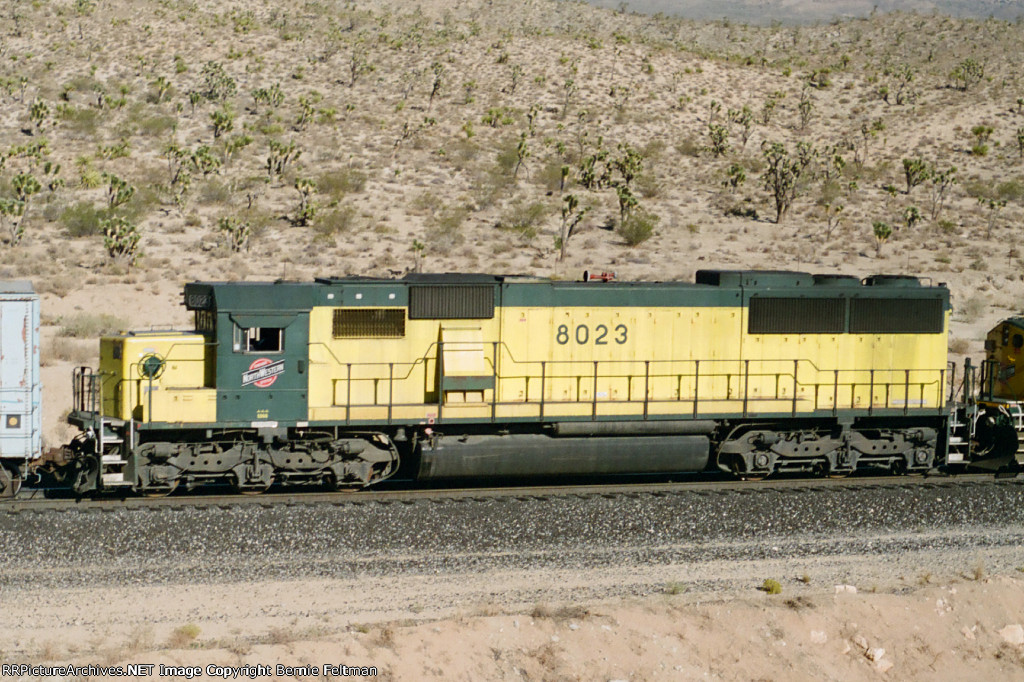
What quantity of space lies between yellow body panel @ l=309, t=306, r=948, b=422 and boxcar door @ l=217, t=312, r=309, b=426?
0.24 meters

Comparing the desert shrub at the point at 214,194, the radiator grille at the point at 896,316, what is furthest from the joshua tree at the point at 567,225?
the radiator grille at the point at 896,316

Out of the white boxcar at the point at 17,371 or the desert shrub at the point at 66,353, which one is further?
the desert shrub at the point at 66,353

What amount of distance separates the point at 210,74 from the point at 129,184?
17.2 meters

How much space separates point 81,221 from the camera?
145ft

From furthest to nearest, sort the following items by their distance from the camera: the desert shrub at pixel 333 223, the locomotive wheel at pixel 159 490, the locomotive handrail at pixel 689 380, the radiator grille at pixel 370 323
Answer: the desert shrub at pixel 333 223 < the locomotive handrail at pixel 689 380 < the radiator grille at pixel 370 323 < the locomotive wheel at pixel 159 490

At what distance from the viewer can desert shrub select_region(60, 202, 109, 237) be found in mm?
44156

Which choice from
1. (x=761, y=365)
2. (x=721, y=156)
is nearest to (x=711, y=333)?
(x=761, y=365)

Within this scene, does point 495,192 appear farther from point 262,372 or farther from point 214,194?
point 262,372

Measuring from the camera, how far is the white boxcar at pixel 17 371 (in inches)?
615

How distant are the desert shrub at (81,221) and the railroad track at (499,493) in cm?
2970

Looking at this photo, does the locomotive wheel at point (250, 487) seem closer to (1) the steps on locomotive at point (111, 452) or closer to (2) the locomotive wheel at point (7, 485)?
(1) the steps on locomotive at point (111, 452)

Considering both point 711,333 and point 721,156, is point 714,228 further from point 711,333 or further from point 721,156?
point 711,333

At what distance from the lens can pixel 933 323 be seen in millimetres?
19266

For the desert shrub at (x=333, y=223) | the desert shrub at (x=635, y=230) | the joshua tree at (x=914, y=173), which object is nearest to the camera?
the desert shrub at (x=333, y=223)
